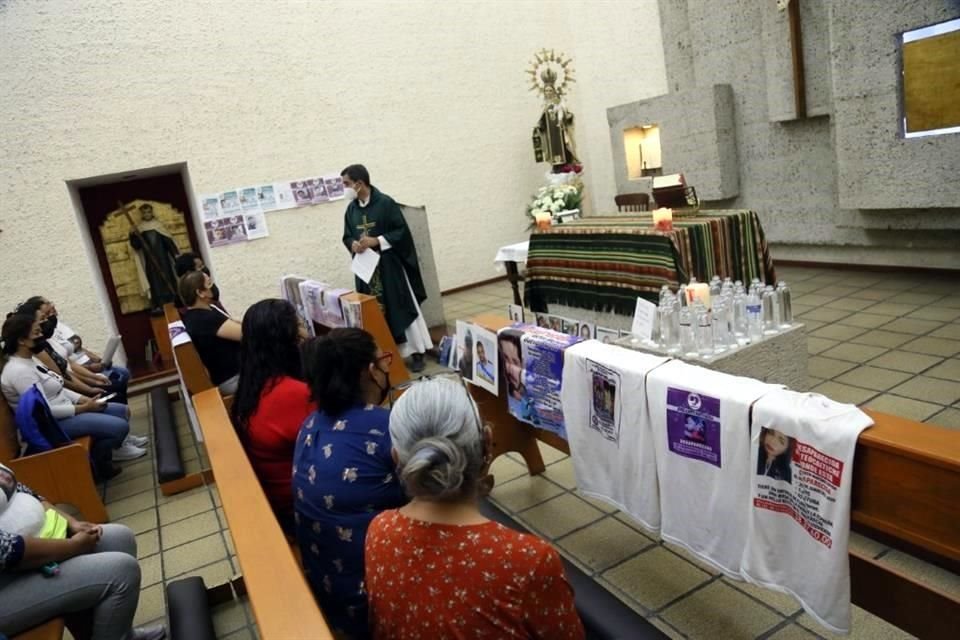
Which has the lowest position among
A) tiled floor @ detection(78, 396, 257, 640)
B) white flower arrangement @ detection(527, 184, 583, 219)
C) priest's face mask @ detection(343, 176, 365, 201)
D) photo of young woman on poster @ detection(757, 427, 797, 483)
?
tiled floor @ detection(78, 396, 257, 640)

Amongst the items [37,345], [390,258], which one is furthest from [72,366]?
[390,258]

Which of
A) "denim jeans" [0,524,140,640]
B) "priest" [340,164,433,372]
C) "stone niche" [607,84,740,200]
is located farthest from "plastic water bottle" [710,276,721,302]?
"stone niche" [607,84,740,200]

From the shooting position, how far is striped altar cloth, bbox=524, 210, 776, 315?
3.73 m

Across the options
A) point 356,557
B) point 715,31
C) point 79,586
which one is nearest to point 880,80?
point 715,31

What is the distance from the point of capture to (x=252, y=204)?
7059 millimetres

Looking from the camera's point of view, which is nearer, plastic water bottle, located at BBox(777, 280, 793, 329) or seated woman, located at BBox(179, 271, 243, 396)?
plastic water bottle, located at BBox(777, 280, 793, 329)

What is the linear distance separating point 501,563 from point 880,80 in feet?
18.3

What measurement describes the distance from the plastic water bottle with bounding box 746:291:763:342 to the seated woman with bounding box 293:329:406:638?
80.9 inches

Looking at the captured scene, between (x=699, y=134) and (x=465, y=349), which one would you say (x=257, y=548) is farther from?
(x=699, y=134)

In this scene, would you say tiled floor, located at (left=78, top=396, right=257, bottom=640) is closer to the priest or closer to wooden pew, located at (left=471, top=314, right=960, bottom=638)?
the priest

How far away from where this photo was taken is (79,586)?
82.7 inches

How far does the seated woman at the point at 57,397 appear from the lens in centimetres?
360

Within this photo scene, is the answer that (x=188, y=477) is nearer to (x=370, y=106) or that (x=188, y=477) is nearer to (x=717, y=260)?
(x=717, y=260)

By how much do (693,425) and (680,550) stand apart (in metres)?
1.00
